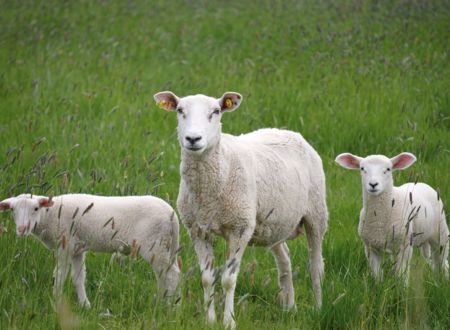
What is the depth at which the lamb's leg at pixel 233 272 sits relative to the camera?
Result: 445 centimetres

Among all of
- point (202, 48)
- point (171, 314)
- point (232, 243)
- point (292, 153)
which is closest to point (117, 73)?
point (202, 48)

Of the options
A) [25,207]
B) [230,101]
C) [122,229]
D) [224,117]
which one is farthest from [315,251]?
[224,117]

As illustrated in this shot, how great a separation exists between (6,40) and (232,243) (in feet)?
31.9

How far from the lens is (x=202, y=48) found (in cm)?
1359

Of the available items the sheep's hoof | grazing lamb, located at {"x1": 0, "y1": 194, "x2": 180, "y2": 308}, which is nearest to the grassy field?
the sheep's hoof

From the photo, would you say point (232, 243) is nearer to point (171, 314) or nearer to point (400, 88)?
point (171, 314)

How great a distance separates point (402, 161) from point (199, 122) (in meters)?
2.12

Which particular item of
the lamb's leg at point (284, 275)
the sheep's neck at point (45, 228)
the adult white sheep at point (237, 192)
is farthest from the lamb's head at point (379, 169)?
the sheep's neck at point (45, 228)

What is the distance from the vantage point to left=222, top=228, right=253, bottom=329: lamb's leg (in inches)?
175

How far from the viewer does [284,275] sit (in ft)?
18.3

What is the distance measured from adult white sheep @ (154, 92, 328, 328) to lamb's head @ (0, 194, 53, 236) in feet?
3.29

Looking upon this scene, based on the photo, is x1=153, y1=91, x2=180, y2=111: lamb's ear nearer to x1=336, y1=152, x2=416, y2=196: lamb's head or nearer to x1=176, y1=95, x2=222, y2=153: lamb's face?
x1=176, y1=95, x2=222, y2=153: lamb's face

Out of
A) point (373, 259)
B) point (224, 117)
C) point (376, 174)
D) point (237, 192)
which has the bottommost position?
point (373, 259)

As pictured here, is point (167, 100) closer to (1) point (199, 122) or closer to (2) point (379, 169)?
(1) point (199, 122)
